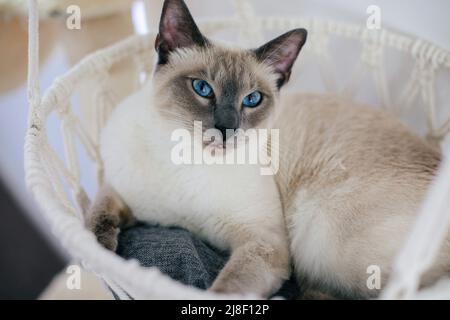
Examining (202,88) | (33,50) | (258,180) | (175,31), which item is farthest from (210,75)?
(33,50)

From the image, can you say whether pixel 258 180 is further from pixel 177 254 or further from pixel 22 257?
pixel 22 257

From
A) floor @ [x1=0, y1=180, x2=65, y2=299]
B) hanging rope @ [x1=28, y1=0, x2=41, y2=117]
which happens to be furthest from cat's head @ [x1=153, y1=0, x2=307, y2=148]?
floor @ [x1=0, y1=180, x2=65, y2=299]

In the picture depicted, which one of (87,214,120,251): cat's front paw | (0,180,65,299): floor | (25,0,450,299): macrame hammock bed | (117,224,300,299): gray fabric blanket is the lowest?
(0,180,65,299): floor

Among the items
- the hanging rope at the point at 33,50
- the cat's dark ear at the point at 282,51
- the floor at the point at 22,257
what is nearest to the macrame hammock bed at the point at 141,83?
the hanging rope at the point at 33,50

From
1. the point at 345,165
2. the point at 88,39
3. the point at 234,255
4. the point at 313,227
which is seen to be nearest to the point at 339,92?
the point at 345,165

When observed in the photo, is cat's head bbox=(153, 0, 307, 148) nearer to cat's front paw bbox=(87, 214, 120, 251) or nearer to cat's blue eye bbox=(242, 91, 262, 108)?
cat's blue eye bbox=(242, 91, 262, 108)

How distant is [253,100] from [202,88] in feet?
0.47

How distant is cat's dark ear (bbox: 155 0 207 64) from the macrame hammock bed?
0.30 metres

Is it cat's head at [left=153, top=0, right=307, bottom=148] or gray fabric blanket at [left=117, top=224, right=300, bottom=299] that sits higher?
cat's head at [left=153, top=0, right=307, bottom=148]

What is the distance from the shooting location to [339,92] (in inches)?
68.2

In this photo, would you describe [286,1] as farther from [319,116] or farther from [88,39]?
[88,39]

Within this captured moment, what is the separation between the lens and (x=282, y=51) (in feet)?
4.06

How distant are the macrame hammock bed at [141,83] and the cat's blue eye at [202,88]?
38 cm

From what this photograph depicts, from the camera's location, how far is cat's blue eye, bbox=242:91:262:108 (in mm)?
1203
